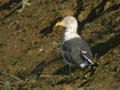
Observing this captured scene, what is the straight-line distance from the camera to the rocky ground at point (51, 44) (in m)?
13.1

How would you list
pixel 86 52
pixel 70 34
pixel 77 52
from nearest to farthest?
pixel 86 52 < pixel 77 52 < pixel 70 34

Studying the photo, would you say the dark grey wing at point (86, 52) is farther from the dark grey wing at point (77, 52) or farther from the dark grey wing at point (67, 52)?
the dark grey wing at point (67, 52)

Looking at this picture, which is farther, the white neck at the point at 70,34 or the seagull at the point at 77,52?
the white neck at the point at 70,34

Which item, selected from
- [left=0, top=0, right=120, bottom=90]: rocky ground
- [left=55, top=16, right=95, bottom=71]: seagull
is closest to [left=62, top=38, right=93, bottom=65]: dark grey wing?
[left=55, top=16, right=95, bottom=71]: seagull

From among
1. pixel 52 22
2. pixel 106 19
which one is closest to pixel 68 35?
pixel 106 19

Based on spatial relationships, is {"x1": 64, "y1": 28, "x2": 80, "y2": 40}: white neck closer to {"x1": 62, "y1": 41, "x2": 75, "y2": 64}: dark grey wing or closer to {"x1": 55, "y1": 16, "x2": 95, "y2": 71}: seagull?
{"x1": 55, "y1": 16, "x2": 95, "y2": 71}: seagull

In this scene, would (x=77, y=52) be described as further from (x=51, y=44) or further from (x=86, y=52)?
(x=51, y=44)

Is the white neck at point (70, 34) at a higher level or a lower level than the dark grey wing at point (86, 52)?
higher

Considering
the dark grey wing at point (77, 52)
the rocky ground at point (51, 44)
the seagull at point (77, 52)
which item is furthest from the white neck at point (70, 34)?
the rocky ground at point (51, 44)

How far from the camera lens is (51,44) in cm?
1733

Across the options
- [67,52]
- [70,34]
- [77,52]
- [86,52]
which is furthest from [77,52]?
[70,34]

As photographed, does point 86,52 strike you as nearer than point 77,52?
Yes

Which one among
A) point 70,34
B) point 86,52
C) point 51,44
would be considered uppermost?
point 70,34

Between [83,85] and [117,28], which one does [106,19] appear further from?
[83,85]
